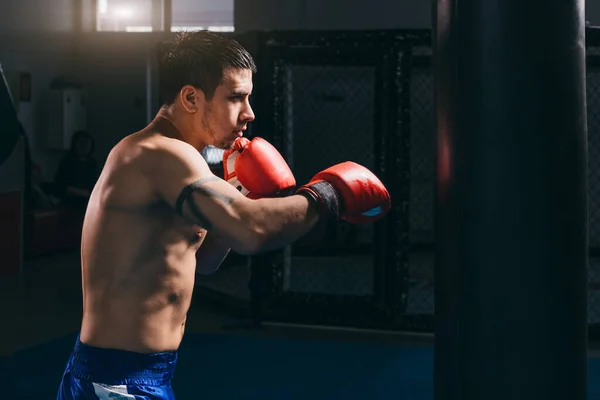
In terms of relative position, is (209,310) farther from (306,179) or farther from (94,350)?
→ (94,350)

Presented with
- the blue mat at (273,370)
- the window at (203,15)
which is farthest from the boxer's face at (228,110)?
the window at (203,15)

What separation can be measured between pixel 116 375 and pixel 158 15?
8.82 meters

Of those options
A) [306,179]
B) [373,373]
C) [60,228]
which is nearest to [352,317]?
[373,373]

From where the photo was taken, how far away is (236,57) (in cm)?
187

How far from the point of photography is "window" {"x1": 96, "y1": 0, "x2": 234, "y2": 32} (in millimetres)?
9992

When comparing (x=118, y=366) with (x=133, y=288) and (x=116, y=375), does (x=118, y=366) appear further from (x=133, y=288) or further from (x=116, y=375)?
(x=133, y=288)

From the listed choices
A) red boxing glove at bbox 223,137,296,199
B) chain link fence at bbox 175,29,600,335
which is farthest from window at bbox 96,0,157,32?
red boxing glove at bbox 223,137,296,199

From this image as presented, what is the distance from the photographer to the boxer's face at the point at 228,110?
1.87 meters

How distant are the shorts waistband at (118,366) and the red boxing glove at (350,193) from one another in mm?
490

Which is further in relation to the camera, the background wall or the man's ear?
the background wall

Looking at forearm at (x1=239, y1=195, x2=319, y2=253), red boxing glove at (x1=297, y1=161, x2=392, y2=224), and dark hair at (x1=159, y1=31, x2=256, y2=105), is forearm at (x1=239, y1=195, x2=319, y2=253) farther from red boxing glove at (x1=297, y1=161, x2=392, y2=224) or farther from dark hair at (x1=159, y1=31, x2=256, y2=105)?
dark hair at (x1=159, y1=31, x2=256, y2=105)

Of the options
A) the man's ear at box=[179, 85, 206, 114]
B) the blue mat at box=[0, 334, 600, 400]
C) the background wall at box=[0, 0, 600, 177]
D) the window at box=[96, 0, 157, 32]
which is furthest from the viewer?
the window at box=[96, 0, 157, 32]

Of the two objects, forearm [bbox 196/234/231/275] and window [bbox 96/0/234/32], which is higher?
window [bbox 96/0/234/32]

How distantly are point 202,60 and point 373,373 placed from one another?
2.77m
